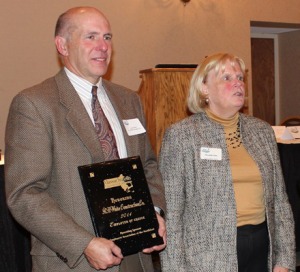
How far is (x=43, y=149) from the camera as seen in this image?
2.00 meters

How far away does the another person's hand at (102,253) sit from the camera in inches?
74.9

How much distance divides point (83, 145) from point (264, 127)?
107cm

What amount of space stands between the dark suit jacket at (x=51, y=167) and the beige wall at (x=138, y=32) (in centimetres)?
481

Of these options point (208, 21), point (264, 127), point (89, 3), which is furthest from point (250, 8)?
point (264, 127)

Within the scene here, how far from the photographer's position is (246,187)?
2.49 metres

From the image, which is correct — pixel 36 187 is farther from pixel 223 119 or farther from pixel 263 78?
pixel 263 78

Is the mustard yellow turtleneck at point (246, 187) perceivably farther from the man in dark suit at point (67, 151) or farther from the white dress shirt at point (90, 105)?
the white dress shirt at point (90, 105)

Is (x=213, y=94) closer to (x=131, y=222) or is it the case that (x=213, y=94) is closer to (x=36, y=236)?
(x=131, y=222)

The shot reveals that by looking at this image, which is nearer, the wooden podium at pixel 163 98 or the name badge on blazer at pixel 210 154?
the name badge on blazer at pixel 210 154

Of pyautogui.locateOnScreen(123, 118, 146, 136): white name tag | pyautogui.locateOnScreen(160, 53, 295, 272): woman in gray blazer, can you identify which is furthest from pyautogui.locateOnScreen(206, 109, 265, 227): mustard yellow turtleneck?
pyautogui.locateOnScreen(123, 118, 146, 136): white name tag

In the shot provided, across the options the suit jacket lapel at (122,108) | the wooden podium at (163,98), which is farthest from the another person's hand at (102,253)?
the wooden podium at (163,98)

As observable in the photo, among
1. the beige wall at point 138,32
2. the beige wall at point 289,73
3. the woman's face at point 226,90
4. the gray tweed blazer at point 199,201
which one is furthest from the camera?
the beige wall at point 289,73

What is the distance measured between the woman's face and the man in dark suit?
0.48 meters

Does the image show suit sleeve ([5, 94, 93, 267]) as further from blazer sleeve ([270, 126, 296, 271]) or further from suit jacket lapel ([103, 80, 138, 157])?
blazer sleeve ([270, 126, 296, 271])
